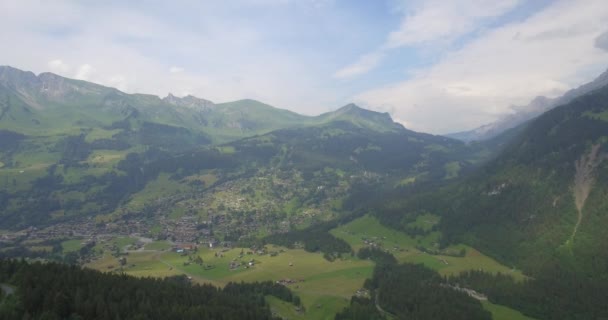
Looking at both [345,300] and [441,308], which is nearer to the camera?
[441,308]

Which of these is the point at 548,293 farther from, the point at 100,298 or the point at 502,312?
the point at 100,298

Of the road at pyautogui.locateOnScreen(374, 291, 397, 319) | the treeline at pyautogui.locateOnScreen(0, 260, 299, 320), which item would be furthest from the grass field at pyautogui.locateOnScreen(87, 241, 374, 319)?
the treeline at pyautogui.locateOnScreen(0, 260, 299, 320)

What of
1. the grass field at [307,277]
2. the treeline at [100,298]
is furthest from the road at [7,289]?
the grass field at [307,277]

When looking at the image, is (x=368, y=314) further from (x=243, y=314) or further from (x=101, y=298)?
(x=101, y=298)

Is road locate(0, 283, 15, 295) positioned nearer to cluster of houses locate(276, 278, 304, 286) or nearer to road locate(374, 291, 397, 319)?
cluster of houses locate(276, 278, 304, 286)

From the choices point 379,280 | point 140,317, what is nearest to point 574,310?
point 379,280

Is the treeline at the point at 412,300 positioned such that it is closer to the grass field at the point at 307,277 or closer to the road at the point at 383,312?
the road at the point at 383,312

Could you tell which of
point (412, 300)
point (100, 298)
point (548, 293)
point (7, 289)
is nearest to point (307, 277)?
point (412, 300)
